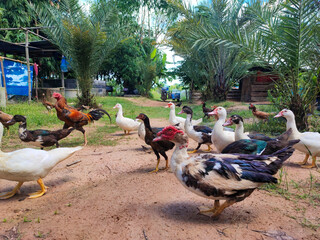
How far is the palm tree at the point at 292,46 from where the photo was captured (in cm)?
632

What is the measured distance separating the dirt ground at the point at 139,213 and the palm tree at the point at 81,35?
8.48 meters

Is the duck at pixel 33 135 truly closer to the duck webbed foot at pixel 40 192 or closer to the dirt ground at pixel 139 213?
the dirt ground at pixel 139 213

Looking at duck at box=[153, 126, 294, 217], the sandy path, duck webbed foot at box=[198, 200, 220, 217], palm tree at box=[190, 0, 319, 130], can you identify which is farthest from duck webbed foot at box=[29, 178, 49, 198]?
palm tree at box=[190, 0, 319, 130]

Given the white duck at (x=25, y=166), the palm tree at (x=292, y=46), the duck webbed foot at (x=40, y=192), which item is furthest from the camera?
the palm tree at (x=292, y=46)

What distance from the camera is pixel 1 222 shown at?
271 cm

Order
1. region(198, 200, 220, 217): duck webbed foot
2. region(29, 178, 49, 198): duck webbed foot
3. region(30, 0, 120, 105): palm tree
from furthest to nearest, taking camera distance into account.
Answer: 1. region(30, 0, 120, 105): palm tree
2. region(29, 178, 49, 198): duck webbed foot
3. region(198, 200, 220, 217): duck webbed foot

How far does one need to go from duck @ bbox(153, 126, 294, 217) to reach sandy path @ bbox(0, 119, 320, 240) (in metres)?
0.30

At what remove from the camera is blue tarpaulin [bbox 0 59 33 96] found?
13.0 meters

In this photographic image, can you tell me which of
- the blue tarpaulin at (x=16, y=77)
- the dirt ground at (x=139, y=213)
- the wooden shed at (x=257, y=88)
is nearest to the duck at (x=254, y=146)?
the dirt ground at (x=139, y=213)

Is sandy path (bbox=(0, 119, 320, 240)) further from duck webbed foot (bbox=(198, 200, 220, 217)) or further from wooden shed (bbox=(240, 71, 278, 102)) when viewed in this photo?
wooden shed (bbox=(240, 71, 278, 102))

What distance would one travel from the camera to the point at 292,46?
6.61 metres

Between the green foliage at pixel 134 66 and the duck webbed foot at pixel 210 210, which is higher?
the green foliage at pixel 134 66

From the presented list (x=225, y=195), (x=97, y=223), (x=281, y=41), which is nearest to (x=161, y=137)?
(x=225, y=195)

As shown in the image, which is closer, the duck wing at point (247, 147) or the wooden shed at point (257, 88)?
the duck wing at point (247, 147)
